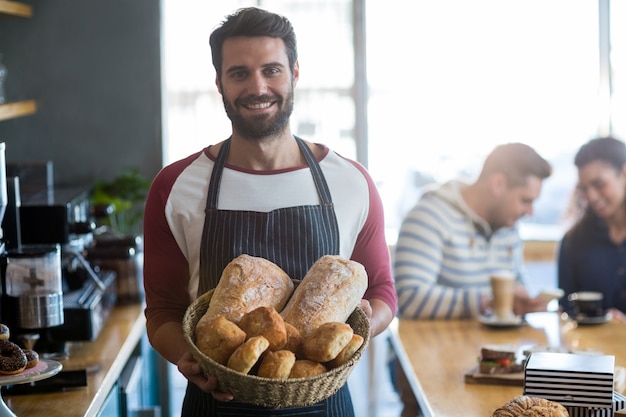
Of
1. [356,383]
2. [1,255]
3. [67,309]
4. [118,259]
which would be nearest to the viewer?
[1,255]

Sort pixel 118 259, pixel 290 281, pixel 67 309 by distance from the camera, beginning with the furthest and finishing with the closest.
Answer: pixel 118 259, pixel 67 309, pixel 290 281

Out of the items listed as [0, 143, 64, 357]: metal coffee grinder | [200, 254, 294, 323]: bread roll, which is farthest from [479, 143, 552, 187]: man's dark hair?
[200, 254, 294, 323]: bread roll

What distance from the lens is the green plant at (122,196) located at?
4.50 m

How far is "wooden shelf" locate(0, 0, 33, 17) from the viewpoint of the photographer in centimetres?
388

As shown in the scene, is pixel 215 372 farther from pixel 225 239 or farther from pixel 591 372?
pixel 591 372

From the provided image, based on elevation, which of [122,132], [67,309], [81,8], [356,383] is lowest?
[356,383]

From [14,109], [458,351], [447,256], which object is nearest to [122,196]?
[14,109]

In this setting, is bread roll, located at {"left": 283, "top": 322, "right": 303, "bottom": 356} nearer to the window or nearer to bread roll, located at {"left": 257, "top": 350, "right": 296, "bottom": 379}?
bread roll, located at {"left": 257, "top": 350, "right": 296, "bottom": 379}

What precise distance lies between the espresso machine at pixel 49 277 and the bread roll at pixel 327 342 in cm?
117

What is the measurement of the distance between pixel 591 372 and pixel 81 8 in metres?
3.77

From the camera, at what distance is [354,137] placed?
5.11 meters

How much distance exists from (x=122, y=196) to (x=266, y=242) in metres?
2.78

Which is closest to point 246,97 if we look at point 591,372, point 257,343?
point 257,343

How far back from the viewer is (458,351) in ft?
8.63
